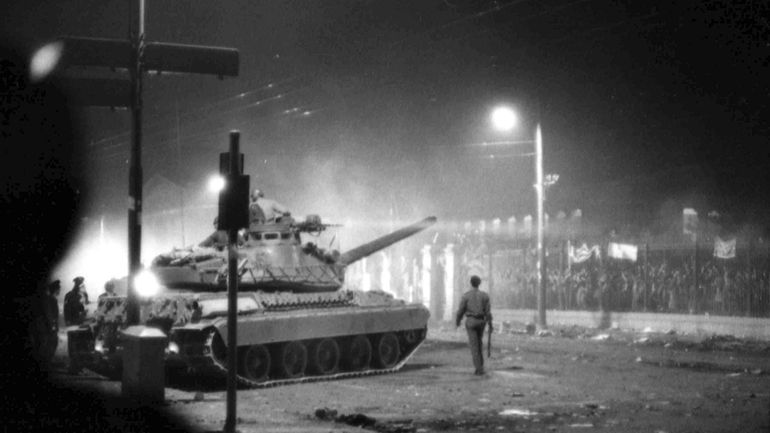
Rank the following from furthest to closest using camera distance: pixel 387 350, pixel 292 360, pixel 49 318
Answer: pixel 49 318, pixel 387 350, pixel 292 360

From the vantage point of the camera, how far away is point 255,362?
17.8m

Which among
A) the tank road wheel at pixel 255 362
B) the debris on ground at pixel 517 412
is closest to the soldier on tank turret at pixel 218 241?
the tank road wheel at pixel 255 362

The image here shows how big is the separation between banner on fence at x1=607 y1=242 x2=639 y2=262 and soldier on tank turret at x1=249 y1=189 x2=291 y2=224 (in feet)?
48.2

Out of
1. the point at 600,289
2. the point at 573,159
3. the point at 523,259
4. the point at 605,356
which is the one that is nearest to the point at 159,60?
the point at 605,356

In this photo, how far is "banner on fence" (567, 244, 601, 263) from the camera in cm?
3294

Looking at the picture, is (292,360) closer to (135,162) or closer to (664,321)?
(135,162)

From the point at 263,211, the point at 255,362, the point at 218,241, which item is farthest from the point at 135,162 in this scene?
the point at 218,241

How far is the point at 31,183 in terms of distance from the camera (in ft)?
115

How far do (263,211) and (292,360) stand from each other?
10.1 ft

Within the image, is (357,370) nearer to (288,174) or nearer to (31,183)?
(31,183)

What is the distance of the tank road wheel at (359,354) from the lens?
19.5 meters

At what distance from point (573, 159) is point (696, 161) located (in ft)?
24.8

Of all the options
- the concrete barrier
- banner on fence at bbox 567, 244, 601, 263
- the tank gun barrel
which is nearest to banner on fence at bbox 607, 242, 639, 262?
banner on fence at bbox 567, 244, 601, 263

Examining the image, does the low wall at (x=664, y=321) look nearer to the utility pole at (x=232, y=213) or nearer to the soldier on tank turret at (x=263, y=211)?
the soldier on tank turret at (x=263, y=211)
